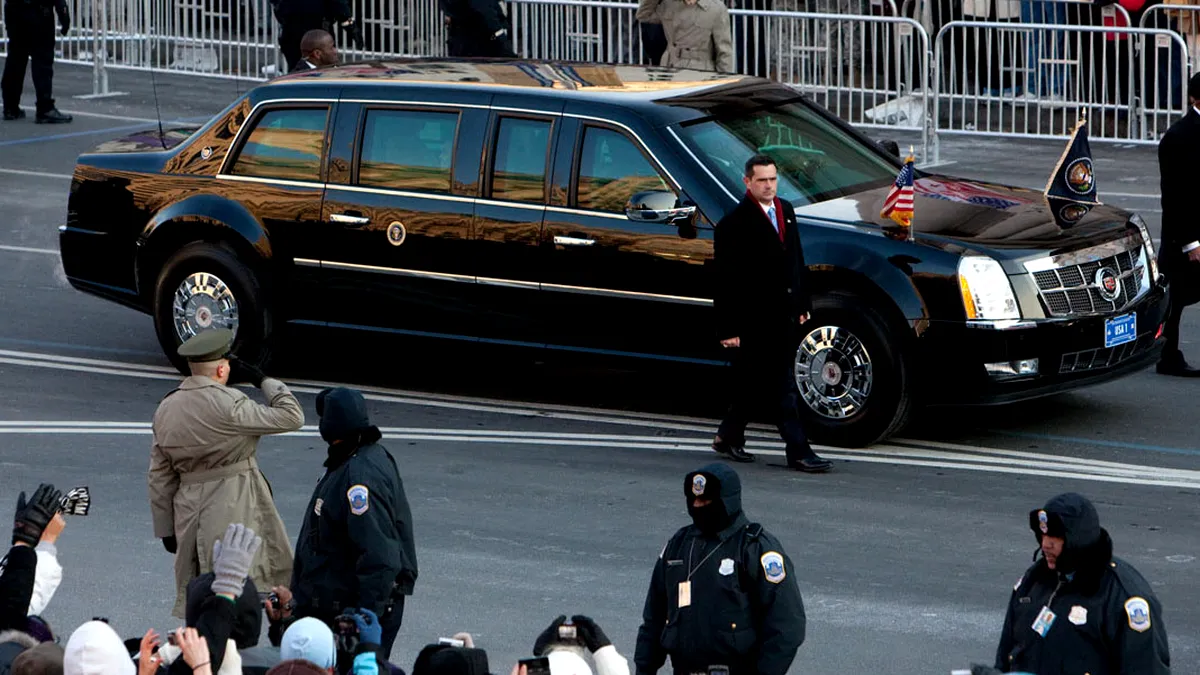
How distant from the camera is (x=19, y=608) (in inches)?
239

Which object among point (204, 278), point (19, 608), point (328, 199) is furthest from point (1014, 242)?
point (19, 608)

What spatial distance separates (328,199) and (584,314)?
5.51 ft

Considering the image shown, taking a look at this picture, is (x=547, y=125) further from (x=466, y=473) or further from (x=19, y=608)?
(x=19, y=608)

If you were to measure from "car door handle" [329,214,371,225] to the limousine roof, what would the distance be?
0.74 m

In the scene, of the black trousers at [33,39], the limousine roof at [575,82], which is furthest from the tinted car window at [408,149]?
the black trousers at [33,39]

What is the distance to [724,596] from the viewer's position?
6.30 metres

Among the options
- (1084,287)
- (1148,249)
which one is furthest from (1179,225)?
(1084,287)

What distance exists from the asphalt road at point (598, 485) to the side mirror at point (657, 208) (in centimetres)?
81

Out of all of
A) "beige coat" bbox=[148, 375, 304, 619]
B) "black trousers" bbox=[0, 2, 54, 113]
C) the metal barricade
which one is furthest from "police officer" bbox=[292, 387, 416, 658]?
"black trousers" bbox=[0, 2, 54, 113]

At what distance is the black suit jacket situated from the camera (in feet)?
32.9

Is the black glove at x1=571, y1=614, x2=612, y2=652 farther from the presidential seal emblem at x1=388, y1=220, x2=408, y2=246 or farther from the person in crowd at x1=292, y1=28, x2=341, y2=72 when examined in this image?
the person in crowd at x1=292, y1=28, x2=341, y2=72

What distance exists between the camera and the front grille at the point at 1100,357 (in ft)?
34.5

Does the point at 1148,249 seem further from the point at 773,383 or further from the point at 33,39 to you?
the point at 33,39

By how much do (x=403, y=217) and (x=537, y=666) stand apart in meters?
6.54
